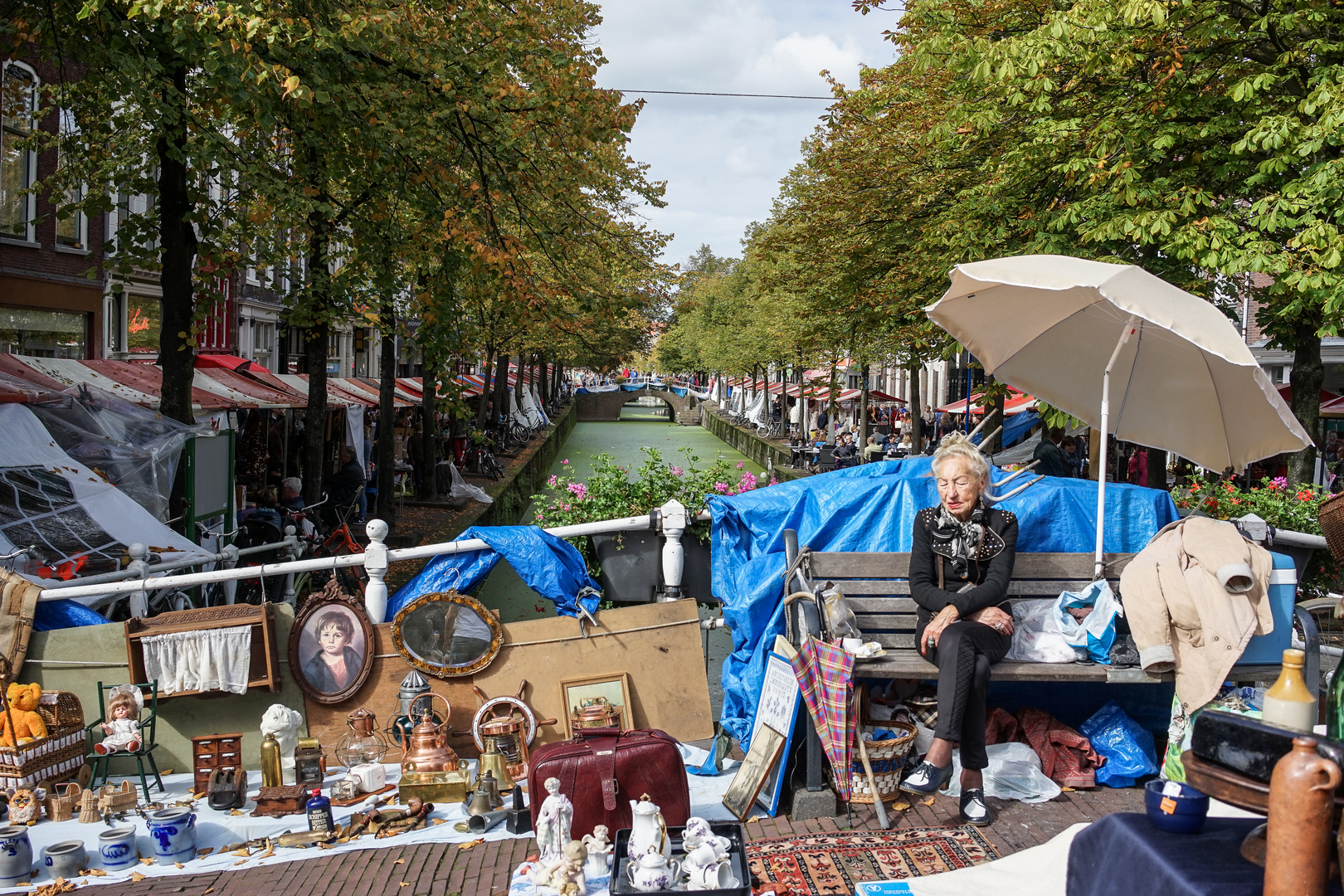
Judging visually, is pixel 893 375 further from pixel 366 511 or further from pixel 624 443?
pixel 366 511

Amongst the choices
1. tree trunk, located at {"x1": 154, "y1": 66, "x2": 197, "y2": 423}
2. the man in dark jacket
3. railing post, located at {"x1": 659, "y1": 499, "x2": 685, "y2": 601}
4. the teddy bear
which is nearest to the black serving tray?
railing post, located at {"x1": 659, "y1": 499, "x2": 685, "y2": 601}

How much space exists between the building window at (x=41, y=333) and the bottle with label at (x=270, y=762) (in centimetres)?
1487

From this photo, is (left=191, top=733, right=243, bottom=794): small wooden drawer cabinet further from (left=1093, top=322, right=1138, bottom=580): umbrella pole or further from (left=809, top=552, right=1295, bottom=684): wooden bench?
(left=1093, top=322, right=1138, bottom=580): umbrella pole

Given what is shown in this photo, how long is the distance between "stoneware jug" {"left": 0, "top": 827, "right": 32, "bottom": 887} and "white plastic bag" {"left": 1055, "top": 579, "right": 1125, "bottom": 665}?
4982mm

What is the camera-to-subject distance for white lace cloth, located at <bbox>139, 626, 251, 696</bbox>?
564 centimetres

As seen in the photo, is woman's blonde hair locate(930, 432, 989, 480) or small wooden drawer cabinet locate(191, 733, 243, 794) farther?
small wooden drawer cabinet locate(191, 733, 243, 794)

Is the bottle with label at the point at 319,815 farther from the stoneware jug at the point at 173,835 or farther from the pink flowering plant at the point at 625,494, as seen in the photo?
the pink flowering plant at the point at 625,494

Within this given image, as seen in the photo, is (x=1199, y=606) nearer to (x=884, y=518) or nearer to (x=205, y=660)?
(x=884, y=518)

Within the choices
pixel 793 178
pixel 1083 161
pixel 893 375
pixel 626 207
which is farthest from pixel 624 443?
pixel 1083 161

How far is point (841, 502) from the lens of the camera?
6.00 meters

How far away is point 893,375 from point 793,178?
1248 inches

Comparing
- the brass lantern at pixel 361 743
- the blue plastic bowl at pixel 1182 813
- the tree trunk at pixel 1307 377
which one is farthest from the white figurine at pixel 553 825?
the tree trunk at pixel 1307 377

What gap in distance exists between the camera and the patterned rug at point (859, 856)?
14.2 ft

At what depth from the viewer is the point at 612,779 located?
458 cm
